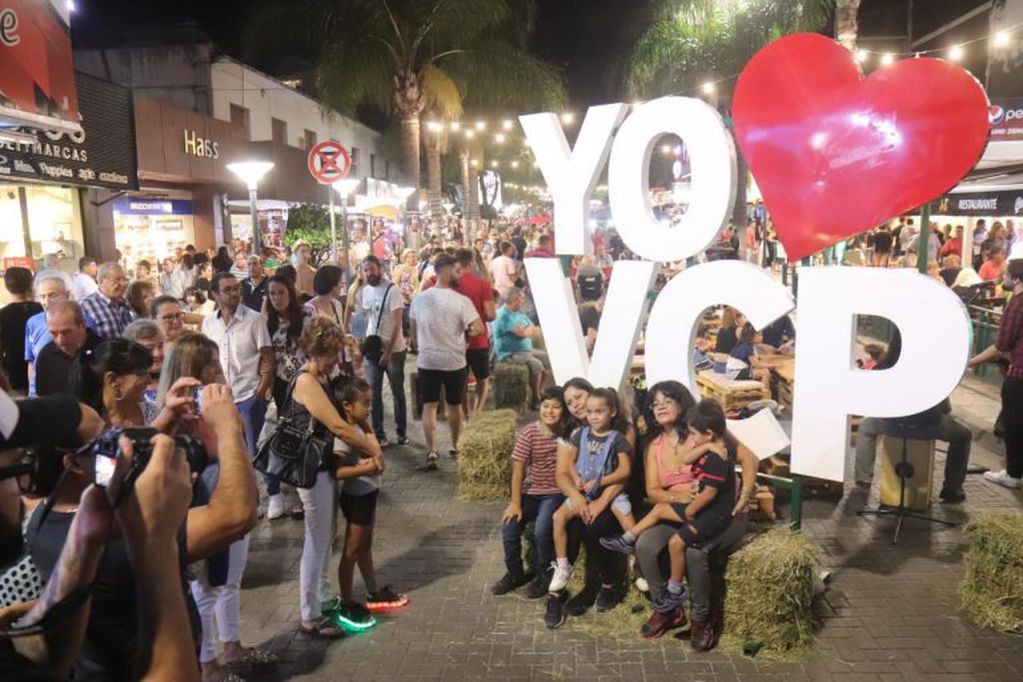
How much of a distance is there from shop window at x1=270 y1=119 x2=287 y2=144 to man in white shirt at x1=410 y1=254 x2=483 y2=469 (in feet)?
68.5

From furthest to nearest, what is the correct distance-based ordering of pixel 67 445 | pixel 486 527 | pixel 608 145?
1. pixel 486 527
2. pixel 608 145
3. pixel 67 445

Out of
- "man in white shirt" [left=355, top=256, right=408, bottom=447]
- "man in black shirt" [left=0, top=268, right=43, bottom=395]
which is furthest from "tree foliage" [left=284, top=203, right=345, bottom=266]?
"man in black shirt" [left=0, top=268, right=43, bottom=395]

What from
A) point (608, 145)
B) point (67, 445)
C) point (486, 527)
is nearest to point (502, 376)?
point (486, 527)

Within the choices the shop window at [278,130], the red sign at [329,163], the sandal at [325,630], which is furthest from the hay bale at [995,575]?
the shop window at [278,130]

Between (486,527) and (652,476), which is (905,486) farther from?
(486,527)

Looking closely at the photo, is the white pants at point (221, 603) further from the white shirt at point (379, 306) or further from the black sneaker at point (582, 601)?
the white shirt at point (379, 306)

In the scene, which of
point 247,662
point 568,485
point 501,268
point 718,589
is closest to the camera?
point 247,662

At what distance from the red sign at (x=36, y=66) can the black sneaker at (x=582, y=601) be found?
533 cm

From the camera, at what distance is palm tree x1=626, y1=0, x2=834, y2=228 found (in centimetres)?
1777

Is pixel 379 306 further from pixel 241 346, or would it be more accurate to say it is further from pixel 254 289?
pixel 241 346

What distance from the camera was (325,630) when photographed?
4660 millimetres

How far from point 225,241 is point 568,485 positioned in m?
17.0

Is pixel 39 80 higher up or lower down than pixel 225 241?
higher up

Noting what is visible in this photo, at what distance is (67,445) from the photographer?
2246 millimetres
